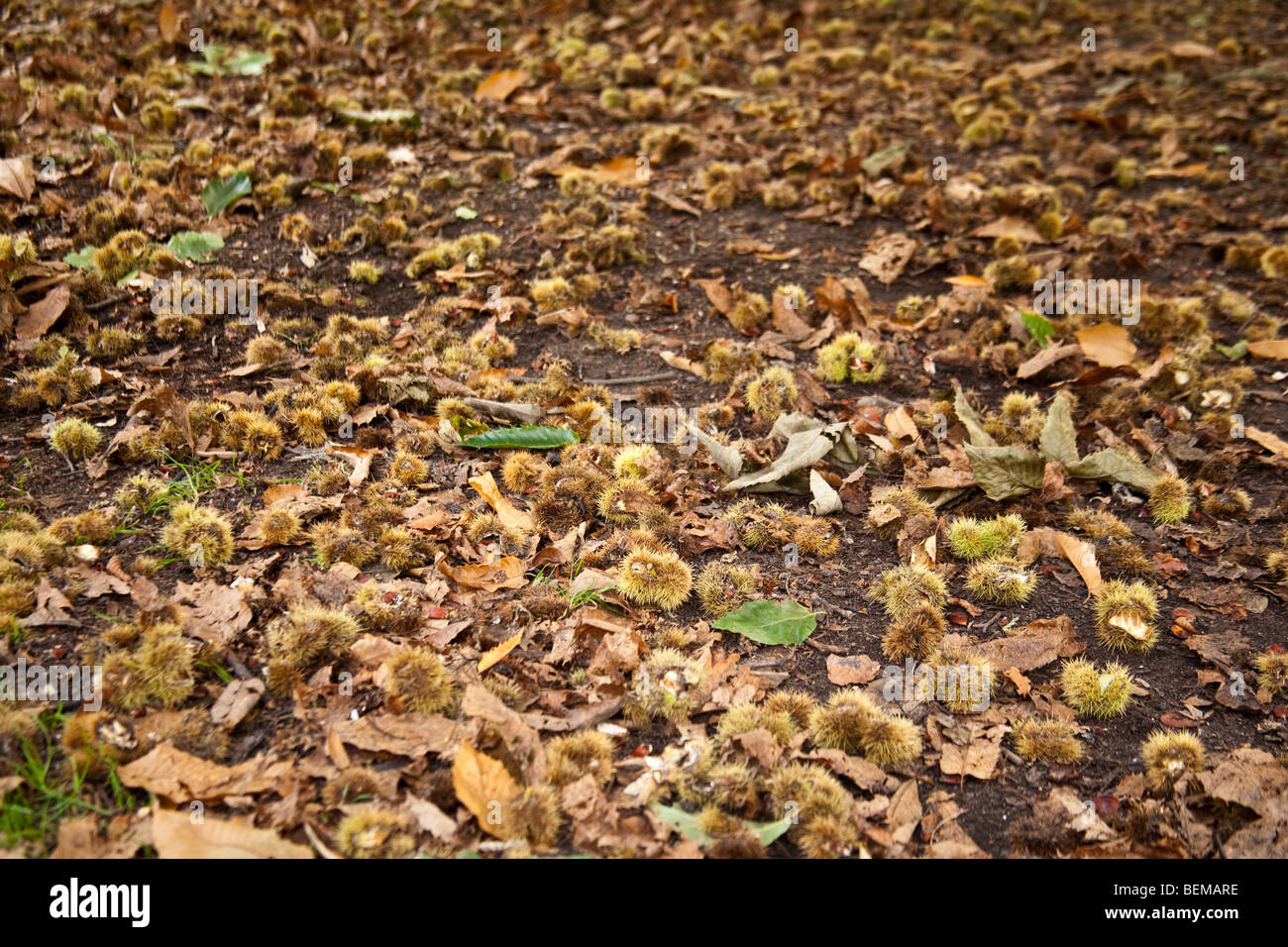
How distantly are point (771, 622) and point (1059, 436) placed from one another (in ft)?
5.51

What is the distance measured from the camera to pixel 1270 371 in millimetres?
4238

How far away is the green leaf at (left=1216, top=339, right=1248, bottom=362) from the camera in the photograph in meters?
4.33

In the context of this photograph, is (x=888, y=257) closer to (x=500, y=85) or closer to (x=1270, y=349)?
(x=1270, y=349)

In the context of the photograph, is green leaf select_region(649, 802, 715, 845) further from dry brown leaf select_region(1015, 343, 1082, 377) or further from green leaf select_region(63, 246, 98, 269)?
green leaf select_region(63, 246, 98, 269)

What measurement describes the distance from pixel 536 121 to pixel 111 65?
2.90 meters

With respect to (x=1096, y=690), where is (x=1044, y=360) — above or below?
above

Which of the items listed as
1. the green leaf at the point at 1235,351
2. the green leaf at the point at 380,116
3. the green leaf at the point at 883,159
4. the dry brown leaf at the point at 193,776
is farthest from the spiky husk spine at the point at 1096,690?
the green leaf at the point at 380,116

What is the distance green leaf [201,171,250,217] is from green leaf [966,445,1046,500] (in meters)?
4.04

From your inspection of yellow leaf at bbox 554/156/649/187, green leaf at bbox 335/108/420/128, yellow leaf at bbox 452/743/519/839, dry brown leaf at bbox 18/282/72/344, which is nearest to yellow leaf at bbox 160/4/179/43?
green leaf at bbox 335/108/420/128

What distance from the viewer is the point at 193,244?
4.27m

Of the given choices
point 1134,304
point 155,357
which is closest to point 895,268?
point 1134,304

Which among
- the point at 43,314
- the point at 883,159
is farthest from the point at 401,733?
the point at 883,159

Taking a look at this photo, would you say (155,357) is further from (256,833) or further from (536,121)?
(536,121)

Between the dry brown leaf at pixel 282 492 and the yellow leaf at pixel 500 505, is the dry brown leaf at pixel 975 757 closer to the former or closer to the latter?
the yellow leaf at pixel 500 505
